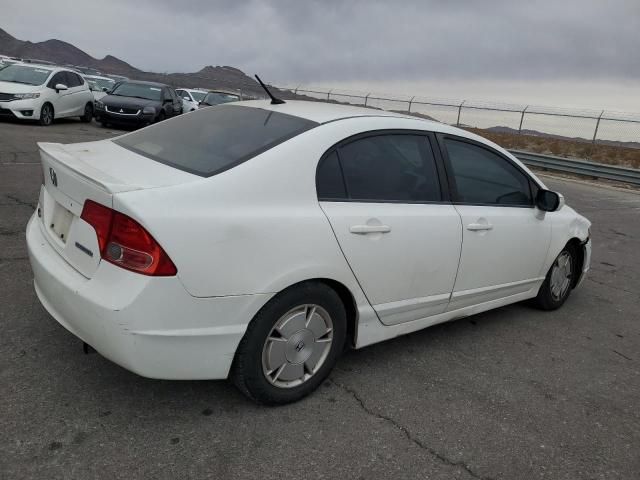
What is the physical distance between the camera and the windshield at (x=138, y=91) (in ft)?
54.5

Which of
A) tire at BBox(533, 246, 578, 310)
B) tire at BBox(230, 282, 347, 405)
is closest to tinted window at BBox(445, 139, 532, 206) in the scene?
tire at BBox(533, 246, 578, 310)

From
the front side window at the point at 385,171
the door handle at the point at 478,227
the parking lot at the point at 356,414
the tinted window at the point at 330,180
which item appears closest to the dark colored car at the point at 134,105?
the parking lot at the point at 356,414

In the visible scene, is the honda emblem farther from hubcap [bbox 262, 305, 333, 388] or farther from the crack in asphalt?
the crack in asphalt

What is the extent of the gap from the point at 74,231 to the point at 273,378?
1210 millimetres

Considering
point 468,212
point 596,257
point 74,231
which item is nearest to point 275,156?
point 74,231

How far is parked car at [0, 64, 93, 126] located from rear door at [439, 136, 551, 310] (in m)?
13.1

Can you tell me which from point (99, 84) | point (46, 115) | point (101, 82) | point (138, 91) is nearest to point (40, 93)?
point (46, 115)

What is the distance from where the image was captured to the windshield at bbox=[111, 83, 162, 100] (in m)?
16.6

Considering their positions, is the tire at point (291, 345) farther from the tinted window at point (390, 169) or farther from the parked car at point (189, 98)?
the parked car at point (189, 98)

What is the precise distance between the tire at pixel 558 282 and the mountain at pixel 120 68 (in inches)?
1208

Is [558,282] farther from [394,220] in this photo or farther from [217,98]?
[217,98]

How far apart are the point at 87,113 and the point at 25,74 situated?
7.84ft

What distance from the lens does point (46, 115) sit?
14.6 m

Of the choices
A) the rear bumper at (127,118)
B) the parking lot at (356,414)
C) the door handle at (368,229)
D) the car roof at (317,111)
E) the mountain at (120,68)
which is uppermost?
the mountain at (120,68)
